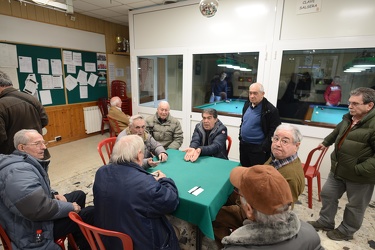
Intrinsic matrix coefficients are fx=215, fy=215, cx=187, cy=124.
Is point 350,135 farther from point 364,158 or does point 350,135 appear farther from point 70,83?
point 70,83

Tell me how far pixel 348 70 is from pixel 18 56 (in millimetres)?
5151

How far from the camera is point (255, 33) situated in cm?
313

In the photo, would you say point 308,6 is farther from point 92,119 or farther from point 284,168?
point 92,119

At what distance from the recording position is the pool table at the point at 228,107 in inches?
142

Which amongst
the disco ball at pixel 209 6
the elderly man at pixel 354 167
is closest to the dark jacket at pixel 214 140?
the elderly man at pixel 354 167

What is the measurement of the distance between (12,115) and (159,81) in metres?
2.75

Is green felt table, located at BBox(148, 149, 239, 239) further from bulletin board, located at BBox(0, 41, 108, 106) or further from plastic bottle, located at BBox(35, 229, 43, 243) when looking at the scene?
bulletin board, located at BBox(0, 41, 108, 106)

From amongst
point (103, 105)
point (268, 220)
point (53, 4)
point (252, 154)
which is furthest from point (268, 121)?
point (103, 105)

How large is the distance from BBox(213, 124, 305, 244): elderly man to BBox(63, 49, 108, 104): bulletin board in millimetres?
4351

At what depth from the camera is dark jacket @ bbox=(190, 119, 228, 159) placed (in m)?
2.17

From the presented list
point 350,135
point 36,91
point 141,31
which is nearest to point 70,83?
point 36,91

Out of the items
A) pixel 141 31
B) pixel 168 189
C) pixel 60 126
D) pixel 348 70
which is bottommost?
pixel 60 126

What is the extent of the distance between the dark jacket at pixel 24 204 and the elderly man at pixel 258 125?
6.54 feet

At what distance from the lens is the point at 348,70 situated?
108 inches
